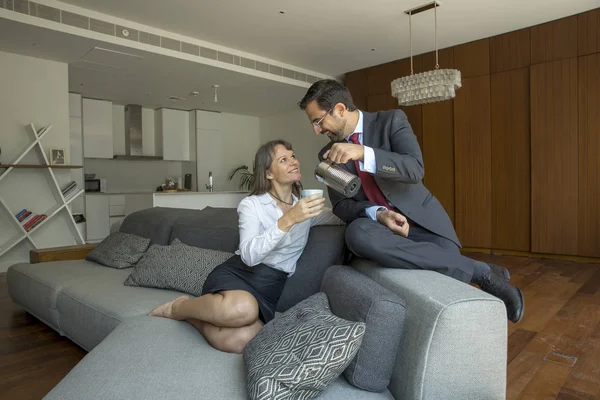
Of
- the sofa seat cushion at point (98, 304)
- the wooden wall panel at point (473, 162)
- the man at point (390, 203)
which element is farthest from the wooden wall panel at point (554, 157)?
the sofa seat cushion at point (98, 304)

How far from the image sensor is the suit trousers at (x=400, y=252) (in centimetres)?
133

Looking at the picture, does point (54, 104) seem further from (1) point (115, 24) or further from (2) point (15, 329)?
(2) point (15, 329)

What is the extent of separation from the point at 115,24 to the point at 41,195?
240 centimetres

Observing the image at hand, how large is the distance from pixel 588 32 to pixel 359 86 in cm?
312

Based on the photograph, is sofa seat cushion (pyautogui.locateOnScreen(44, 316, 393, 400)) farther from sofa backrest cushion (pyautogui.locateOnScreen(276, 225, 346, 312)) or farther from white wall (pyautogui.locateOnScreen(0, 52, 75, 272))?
white wall (pyautogui.locateOnScreen(0, 52, 75, 272))

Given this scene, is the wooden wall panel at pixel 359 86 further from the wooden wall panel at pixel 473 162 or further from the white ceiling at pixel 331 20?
the wooden wall panel at pixel 473 162

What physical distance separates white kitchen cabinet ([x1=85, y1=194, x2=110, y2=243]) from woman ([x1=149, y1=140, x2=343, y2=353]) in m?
5.90

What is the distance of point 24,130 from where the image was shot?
197 inches

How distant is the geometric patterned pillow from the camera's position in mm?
967

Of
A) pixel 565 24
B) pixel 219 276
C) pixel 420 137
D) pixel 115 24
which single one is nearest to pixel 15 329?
pixel 219 276

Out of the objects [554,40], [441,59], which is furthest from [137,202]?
[554,40]

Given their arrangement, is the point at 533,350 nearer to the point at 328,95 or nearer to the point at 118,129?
the point at 328,95

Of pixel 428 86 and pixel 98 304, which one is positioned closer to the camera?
pixel 98 304

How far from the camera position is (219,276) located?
1708 millimetres
